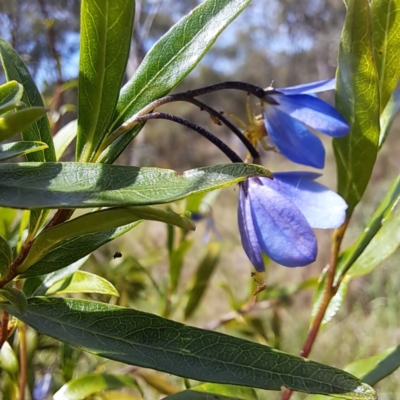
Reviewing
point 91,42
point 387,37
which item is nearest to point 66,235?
point 91,42

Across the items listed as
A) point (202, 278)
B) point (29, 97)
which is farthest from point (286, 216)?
point (202, 278)

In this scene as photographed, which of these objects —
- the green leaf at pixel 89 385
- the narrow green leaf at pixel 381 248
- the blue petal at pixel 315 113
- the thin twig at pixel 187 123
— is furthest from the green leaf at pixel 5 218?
the narrow green leaf at pixel 381 248

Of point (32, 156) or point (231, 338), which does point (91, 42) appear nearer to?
point (32, 156)

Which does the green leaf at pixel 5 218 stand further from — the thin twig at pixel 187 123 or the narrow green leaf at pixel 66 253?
the thin twig at pixel 187 123

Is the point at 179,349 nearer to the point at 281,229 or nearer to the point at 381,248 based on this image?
the point at 281,229

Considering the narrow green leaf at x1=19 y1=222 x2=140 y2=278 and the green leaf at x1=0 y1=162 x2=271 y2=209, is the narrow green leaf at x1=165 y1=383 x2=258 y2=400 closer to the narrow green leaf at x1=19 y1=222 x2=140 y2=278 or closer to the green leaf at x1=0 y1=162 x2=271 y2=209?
the narrow green leaf at x1=19 y1=222 x2=140 y2=278

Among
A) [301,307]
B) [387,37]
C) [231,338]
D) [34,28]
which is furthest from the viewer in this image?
[301,307]
